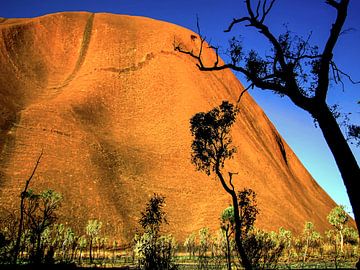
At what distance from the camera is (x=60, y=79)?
122 meters

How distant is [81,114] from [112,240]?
4119 cm

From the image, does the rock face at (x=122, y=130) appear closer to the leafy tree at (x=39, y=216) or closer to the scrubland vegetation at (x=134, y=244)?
the scrubland vegetation at (x=134, y=244)

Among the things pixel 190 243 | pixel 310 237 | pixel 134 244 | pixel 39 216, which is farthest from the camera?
pixel 310 237

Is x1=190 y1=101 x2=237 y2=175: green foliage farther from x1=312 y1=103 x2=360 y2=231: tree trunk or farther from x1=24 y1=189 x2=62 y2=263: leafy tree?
x1=312 y1=103 x2=360 y2=231: tree trunk

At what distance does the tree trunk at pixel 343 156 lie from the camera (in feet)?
20.1

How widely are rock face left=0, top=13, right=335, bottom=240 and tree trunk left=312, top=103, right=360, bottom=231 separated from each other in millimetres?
69506

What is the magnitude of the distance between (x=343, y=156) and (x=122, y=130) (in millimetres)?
99345

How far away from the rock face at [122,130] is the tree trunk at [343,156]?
2736 inches

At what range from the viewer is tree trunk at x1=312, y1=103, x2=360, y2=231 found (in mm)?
6125

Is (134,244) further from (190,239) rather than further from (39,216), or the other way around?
(39,216)

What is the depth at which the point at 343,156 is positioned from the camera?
6469mm

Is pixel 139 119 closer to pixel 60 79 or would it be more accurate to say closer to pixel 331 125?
pixel 60 79

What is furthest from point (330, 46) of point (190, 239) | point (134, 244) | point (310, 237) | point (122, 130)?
point (122, 130)

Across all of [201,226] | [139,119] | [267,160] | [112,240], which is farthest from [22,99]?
[267,160]
